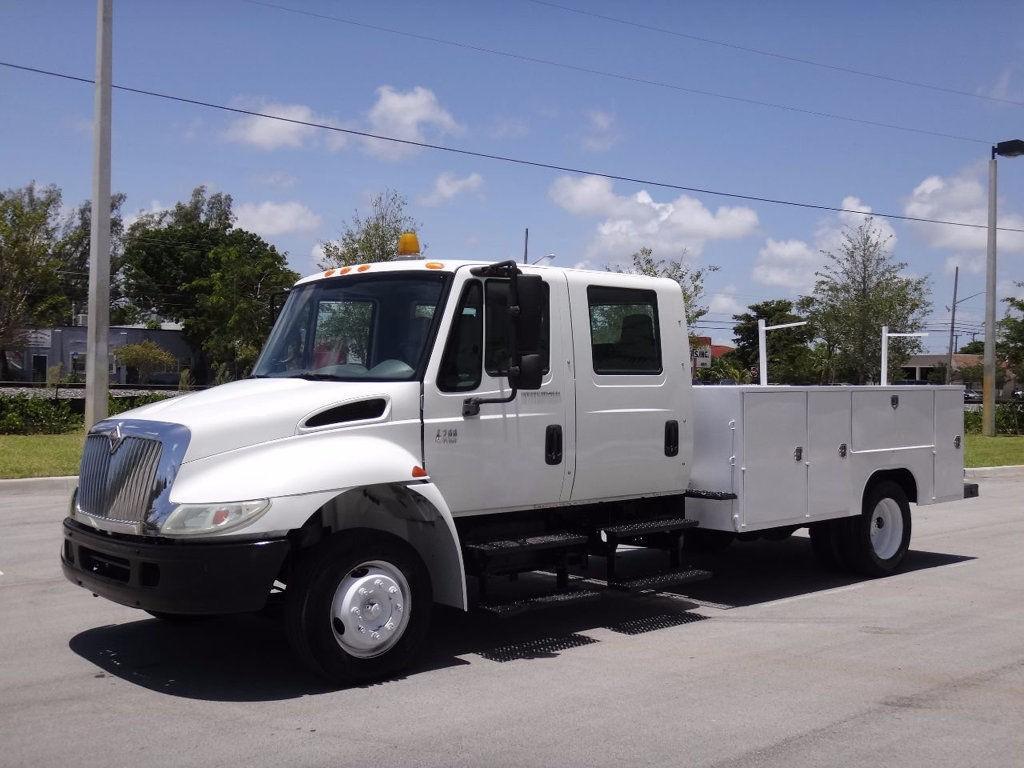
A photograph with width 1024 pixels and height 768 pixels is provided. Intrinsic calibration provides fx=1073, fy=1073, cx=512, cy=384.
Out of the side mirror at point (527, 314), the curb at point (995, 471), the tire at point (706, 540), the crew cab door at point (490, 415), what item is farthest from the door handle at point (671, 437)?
the curb at point (995, 471)

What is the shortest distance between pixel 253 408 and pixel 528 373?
1673mm

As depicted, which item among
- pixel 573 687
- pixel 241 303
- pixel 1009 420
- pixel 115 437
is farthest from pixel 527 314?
pixel 241 303

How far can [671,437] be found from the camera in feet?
26.2

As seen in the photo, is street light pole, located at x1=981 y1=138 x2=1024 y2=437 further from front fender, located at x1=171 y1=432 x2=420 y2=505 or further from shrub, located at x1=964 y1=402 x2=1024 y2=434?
front fender, located at x1=171 y1=432 x2=420 y2=505

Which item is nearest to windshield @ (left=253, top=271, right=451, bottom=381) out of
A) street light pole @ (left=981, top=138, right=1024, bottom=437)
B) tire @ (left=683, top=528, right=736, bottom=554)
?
tire @ (left=683, top=528, right=736, bottom=554)

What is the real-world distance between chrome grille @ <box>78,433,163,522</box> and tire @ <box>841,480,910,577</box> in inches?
244

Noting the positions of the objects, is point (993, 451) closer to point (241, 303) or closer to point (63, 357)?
point (241, 303)

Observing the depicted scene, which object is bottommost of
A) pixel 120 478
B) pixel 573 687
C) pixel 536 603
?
pixel 573 687

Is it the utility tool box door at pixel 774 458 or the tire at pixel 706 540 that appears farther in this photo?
the tire at pixel 706 540

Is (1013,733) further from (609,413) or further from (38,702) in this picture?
(38,702)

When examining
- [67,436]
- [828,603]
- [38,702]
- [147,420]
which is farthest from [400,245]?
[67,436]

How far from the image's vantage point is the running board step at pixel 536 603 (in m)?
6.62

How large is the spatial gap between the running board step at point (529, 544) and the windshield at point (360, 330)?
3.93 ft

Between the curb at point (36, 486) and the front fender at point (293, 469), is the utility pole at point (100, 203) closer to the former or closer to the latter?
the curb at point (36, 486)
